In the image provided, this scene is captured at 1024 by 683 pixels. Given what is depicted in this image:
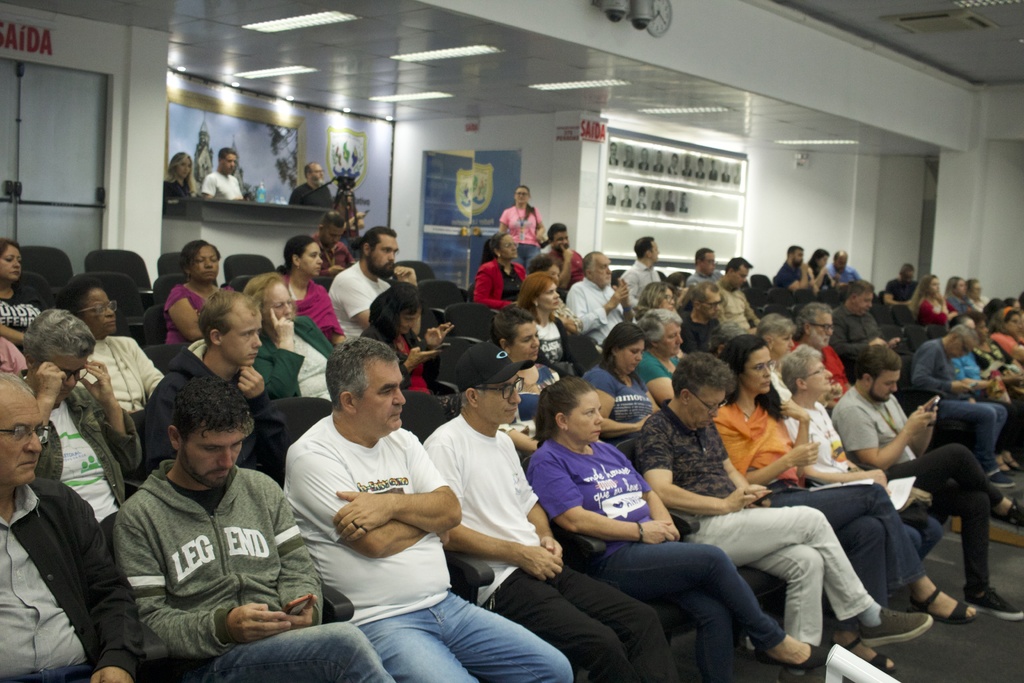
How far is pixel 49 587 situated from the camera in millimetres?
1923

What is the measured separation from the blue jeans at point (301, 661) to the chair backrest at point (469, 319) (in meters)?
3.75

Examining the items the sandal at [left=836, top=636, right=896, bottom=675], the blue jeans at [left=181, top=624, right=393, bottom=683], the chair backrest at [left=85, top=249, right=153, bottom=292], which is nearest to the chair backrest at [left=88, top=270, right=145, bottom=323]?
the chair backrest at [left=85, top=249, right=153, bottom=292]

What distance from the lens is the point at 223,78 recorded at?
11.6m

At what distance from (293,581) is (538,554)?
0.81 m

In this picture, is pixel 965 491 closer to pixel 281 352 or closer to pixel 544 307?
pixel 544 307

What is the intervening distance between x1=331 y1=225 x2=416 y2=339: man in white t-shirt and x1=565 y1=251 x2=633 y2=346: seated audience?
1.81 meters

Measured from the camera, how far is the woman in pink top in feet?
34.6

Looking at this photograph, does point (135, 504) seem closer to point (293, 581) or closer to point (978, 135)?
point (293, 581)

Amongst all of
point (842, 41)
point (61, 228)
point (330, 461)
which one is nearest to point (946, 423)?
point (330, 461)

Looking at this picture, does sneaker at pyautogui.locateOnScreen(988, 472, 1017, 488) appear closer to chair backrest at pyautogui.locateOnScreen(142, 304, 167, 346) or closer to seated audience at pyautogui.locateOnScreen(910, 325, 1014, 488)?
seated audience at pyautogui.locateOnScreen(910, 325, 1014, 488)

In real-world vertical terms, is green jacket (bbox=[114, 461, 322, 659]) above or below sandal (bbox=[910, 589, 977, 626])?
above

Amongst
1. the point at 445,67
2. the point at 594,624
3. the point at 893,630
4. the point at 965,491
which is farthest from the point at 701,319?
the point at 445,67

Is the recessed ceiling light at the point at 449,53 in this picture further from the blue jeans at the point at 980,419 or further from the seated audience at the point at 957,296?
the seated audience at the point at 957,296

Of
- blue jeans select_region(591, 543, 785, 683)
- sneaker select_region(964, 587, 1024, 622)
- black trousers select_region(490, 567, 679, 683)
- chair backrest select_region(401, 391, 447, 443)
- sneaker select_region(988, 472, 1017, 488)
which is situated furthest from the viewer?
sneaker select_region(988, 472, 1017, 488)
